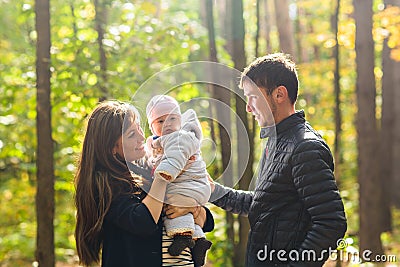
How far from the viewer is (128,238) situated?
2.23 meters

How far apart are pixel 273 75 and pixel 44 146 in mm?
2596

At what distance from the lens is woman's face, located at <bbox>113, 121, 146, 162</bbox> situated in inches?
89.4

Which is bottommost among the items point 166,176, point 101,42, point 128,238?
point 128,238

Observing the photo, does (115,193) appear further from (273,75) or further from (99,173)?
(273,75)

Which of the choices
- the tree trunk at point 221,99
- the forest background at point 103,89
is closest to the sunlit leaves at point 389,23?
the forest background at point 103,89

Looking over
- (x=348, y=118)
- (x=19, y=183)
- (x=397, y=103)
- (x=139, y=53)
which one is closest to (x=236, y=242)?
(x=139, y=53)

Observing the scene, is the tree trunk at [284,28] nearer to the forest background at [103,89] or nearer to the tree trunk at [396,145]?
the forest background at [103,89]

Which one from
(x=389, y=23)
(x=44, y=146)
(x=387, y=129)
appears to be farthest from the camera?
(x=387, y=129)

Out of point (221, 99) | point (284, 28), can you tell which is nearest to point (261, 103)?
point (221, 99)

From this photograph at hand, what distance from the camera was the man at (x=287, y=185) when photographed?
2.06 metres

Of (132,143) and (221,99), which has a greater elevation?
(221,99)

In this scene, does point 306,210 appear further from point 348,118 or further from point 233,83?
point 348,118

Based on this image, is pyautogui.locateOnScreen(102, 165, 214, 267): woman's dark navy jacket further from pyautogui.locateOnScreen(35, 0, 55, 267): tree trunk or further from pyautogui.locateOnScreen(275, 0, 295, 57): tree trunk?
pyautogui.locateOnScreen(275, 0, 295, 57): tree trunk

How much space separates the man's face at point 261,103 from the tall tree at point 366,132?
4668 millimetres
